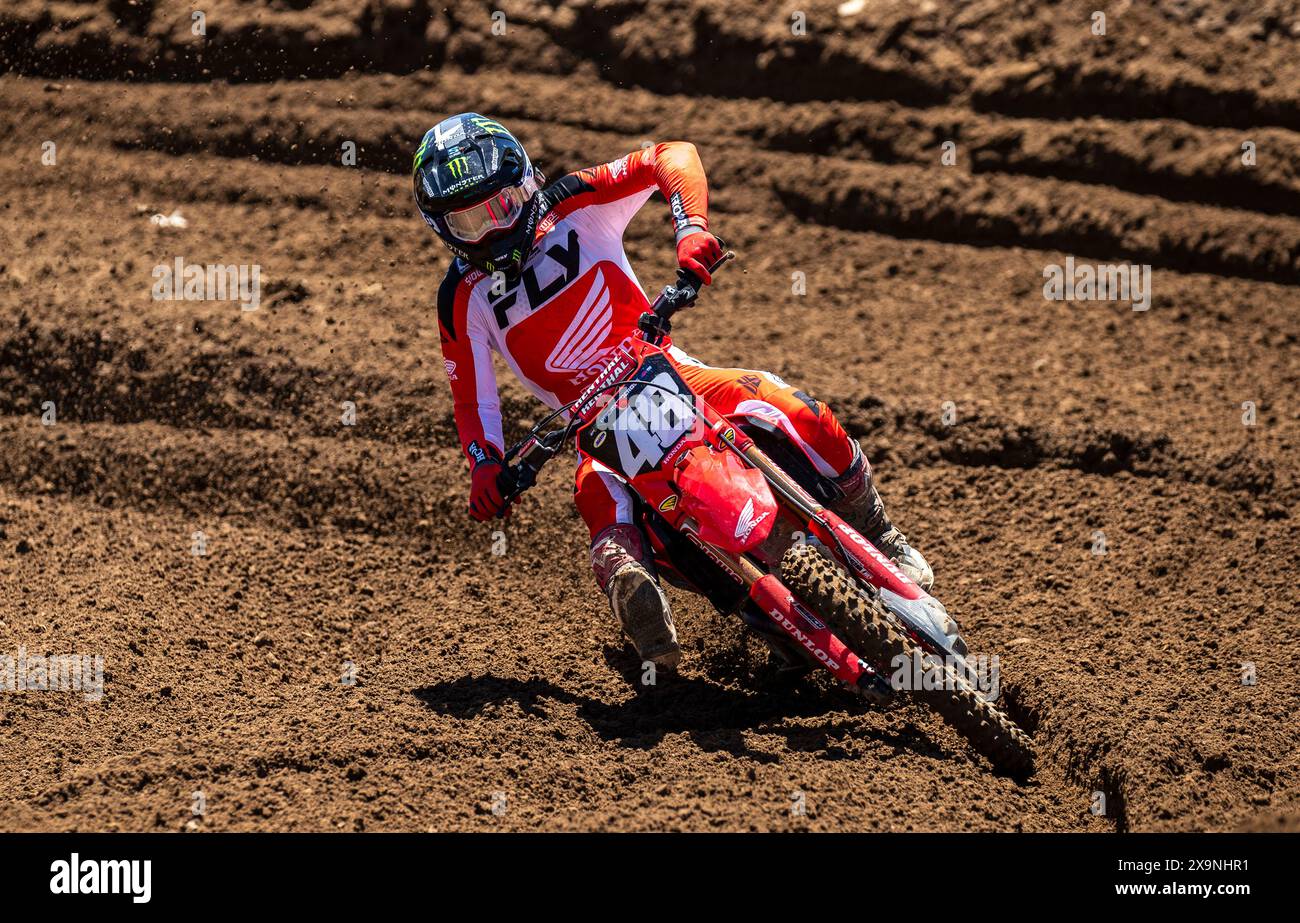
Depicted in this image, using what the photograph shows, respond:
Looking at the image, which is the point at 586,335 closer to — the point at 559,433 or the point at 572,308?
the point at 572,308

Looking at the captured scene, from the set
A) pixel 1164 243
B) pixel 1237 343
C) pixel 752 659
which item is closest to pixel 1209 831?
pixel 752 659

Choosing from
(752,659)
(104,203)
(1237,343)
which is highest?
(104,203)

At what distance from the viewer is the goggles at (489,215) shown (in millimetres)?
6527

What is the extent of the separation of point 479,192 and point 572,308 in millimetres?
718

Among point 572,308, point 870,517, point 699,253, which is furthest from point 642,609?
point 699,253

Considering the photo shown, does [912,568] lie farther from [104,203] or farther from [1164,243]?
[104,203]

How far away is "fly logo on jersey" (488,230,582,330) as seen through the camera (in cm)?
680

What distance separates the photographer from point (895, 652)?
19.0ft

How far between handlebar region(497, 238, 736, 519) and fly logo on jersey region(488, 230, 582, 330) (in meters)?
0.55

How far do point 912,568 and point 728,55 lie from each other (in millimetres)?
6407

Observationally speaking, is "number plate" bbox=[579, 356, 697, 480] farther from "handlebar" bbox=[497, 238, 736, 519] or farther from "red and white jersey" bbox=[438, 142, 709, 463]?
"red and white jersey" bbox=[438, 142, 709, 463]

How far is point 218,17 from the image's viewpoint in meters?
12.4

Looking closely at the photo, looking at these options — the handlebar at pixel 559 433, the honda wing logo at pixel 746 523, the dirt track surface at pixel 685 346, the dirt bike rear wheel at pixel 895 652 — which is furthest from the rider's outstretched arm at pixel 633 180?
the dirt track surface at pixel 685 346
